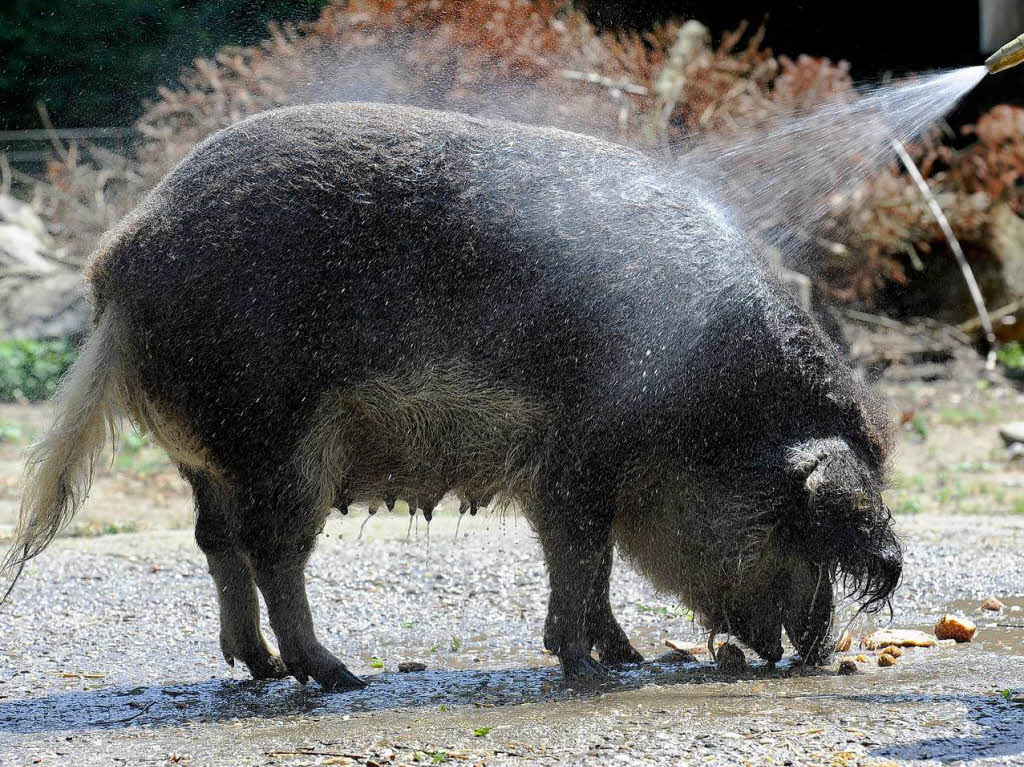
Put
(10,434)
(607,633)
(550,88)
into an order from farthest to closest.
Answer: (10,434), (550,88), (607,633)

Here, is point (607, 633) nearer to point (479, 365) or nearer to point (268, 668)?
point (479, 365)

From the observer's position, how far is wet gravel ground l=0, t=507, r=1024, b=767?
10.2ft

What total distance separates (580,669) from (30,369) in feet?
28.0

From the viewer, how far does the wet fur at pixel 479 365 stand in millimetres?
3924

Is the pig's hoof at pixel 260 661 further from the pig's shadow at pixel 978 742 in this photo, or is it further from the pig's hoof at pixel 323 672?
the pig's shadow at pixel 978 742

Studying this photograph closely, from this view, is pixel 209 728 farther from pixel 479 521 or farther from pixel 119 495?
pixel 119 495

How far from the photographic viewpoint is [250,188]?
13.0 ft

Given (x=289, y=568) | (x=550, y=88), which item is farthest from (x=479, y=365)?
(x=550, y=88)

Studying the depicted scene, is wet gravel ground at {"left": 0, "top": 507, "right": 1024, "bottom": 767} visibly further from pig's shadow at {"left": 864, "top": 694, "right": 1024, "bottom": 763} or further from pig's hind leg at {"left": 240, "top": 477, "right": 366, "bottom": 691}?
pig's hind leg at {"left": 240, "top": 477, "right": 366, "bottom": 691}

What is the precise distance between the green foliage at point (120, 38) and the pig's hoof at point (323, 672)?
17.2 feet

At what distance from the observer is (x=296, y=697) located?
4066 mm

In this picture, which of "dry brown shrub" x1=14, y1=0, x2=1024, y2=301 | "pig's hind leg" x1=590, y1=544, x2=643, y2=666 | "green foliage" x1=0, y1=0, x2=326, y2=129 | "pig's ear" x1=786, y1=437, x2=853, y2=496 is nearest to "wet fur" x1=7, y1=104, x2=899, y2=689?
"pig's ear" x1=786, y1=437, x2=853, y2=496

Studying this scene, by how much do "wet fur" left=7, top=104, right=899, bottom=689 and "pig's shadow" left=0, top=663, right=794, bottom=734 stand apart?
0.15 meters

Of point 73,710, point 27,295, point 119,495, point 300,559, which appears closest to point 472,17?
point 119,495
